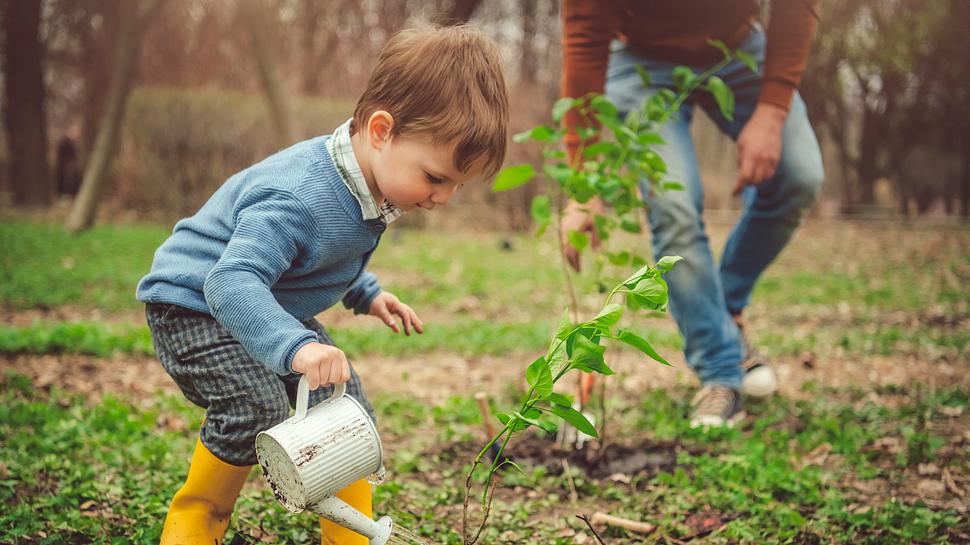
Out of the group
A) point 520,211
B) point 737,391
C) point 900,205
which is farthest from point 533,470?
point 900,205

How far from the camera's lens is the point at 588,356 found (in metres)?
1.39

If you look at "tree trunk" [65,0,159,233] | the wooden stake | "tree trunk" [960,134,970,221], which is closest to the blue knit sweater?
the wooden stake

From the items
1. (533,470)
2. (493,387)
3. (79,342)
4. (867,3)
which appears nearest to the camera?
(533,470)

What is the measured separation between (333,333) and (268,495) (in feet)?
8.31

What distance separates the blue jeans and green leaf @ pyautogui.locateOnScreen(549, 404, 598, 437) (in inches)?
57.1

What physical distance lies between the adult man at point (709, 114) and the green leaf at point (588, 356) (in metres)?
1.21

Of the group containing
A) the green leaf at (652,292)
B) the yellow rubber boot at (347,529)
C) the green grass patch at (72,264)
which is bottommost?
the green grass patch at (72,264)

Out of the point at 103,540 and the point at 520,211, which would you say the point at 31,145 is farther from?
the point at 103,540

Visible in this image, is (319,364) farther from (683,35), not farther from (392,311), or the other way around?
(683,35)

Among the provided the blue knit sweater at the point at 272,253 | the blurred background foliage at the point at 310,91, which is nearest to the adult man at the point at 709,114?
the blue knit sweater at the point at 272,253

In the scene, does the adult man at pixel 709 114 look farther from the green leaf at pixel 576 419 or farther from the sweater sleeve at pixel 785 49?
the green leaf at pixel 576 419

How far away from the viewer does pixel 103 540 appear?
187cm

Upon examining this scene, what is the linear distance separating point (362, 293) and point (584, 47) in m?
1.23

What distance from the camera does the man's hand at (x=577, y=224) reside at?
2.48 meters
